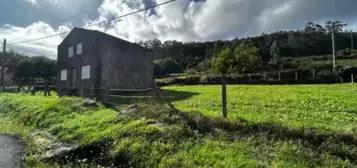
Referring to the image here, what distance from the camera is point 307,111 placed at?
10.4 meters

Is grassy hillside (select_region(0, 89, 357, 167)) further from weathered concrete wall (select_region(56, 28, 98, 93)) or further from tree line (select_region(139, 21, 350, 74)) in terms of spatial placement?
tree line (select_region(139, 21, 350, 74))

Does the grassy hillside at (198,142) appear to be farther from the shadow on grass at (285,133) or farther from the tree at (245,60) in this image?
the tree at (245,60)

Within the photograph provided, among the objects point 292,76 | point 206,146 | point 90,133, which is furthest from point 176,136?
point 292,76

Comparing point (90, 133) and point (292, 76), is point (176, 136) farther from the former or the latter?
point (292, 76)

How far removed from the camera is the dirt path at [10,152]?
23.3 feet

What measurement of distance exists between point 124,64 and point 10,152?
17064 mm

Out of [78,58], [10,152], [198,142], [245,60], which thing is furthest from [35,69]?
[198,142]

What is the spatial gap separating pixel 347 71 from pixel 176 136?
3333 centimetres

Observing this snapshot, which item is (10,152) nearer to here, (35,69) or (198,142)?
(198,142)

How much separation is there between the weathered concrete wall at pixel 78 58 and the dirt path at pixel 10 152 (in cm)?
1108

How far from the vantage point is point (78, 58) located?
82.0ft

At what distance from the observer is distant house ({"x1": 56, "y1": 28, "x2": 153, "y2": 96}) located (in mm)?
22812

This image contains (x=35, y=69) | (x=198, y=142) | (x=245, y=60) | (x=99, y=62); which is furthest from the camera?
(x=35, y=69)

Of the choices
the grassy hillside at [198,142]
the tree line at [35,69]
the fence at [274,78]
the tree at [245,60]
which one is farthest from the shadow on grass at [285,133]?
the tree line at [35,69]
